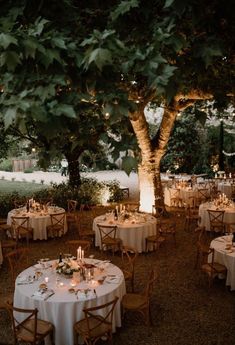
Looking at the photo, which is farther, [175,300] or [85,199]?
[85,199]

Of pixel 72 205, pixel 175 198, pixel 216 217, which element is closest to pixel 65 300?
pixel 216 217

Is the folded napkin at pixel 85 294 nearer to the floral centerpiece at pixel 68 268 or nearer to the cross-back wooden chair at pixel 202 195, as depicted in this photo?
the floral centerpiece at pixel 68 268

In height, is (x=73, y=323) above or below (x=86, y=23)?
below

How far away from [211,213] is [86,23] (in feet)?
26.0

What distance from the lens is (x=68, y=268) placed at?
637 cm

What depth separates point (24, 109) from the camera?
2.96m

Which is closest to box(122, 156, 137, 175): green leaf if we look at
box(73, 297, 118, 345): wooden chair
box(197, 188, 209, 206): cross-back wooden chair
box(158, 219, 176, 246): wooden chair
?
box(73, 297, 118, 345): wooden chair

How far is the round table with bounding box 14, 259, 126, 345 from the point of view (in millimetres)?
5523

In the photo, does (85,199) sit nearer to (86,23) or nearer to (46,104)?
(86,23)

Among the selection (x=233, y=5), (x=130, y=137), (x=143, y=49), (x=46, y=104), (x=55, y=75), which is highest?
(x=233, y=5)

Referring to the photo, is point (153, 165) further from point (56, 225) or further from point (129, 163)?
point (129, 163)

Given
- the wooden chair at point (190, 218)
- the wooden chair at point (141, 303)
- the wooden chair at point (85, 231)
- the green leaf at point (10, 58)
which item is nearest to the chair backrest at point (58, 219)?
the wooden chair at point (85, 231)

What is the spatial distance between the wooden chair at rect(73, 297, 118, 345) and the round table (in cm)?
11

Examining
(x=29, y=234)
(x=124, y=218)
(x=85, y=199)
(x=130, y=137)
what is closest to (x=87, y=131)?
(x=130, y=137)
